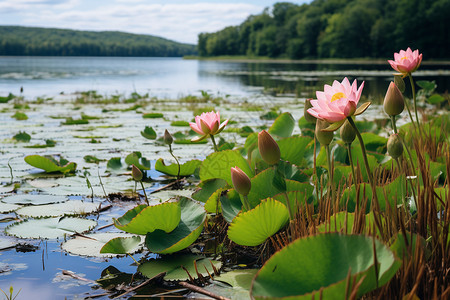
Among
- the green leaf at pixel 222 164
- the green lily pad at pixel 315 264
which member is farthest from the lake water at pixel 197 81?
the green lily pad at pixel 315 264

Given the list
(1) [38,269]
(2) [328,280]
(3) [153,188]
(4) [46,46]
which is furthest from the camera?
(4) [46,46]

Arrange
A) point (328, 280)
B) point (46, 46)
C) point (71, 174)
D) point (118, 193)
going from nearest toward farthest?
point (328, 280)
point (118, 193)
point (71, 174)
point (46, 46)

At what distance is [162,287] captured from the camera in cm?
111

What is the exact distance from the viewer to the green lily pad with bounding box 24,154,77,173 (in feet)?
7.15

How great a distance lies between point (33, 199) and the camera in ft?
5.97

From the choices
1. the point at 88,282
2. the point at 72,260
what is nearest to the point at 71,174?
the point at 72,260

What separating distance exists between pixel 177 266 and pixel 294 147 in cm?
77

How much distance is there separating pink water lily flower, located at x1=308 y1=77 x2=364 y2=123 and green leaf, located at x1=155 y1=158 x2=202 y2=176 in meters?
1.30

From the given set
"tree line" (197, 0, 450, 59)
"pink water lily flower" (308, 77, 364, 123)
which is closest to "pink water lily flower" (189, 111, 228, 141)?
"pink water lily flower" (308, 77, 364, 123)

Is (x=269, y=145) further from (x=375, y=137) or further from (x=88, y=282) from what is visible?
(x=375, y=137)

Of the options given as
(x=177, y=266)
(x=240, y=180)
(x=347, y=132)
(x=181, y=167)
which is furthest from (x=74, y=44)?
(x=347, y=132)

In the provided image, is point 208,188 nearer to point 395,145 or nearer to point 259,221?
point 259,221

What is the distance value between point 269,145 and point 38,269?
0.74m

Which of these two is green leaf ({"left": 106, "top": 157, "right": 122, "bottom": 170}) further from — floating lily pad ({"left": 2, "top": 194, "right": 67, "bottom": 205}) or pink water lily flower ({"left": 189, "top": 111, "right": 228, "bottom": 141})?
pink water lily flower ({"left": 189, "top": 111, "right": 228, "bottom": 141})
